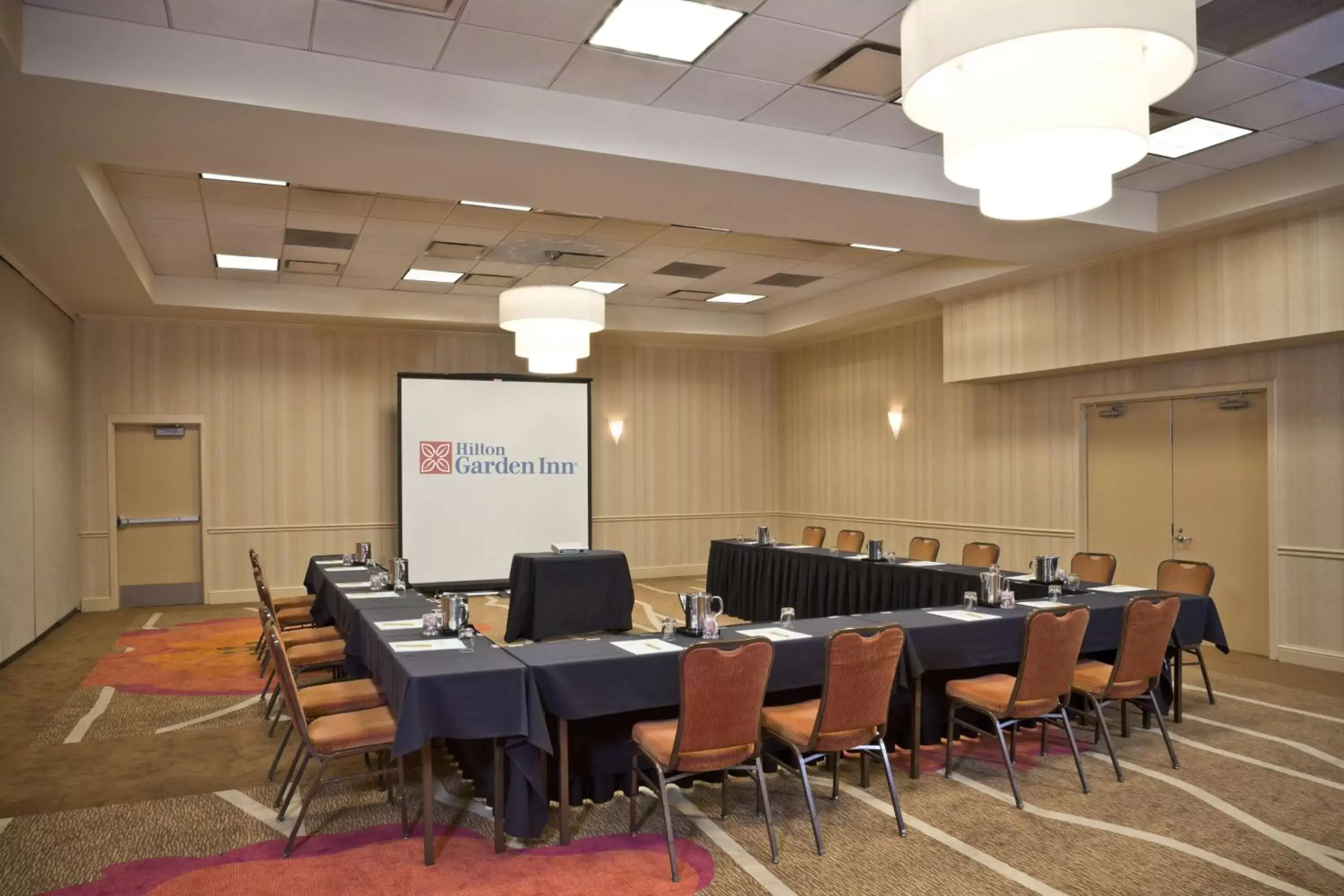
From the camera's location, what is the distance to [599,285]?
1025 centimetres

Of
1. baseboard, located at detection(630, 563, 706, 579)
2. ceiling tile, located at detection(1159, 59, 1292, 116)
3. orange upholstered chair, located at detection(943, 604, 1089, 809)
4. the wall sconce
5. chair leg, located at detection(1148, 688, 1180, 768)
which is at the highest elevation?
ceiling tile, located at detection(1159, 59, 1292, 116)

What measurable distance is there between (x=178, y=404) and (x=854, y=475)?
8213 mm

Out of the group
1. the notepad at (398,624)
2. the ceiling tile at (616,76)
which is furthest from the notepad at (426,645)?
the ceiling tile at (616,76)

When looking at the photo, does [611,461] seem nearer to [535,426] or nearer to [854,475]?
[535,426]

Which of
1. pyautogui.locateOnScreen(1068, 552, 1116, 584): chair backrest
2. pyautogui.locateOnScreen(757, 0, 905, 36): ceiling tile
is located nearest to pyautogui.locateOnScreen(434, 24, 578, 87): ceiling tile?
pyautogui.locateOnScreen(757, 0, 905, 36): ceiling tile

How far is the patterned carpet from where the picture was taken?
3.38 meters

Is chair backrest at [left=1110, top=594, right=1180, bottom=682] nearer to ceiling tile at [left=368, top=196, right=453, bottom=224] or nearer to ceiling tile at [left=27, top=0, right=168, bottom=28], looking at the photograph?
ceiling tile at [left=27, top=0, right=168, bottom=28]

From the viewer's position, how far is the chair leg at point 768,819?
3.53m

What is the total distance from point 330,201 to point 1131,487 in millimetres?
7335

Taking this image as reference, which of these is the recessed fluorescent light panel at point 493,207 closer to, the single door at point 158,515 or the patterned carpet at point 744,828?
the patterned carpet at point 744,828

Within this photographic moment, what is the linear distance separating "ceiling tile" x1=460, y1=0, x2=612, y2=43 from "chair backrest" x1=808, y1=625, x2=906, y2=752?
117 inches

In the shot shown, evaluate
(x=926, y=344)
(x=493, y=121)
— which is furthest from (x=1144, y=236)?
(x=493, y=121)

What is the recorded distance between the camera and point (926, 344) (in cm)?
1077

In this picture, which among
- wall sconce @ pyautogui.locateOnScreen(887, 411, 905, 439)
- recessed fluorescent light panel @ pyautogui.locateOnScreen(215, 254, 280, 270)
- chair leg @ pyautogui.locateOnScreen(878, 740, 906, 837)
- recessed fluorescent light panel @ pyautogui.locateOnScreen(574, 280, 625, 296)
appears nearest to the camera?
chair leg @ pyautogui.locateOnScreen(878, 740, 906, 837)
